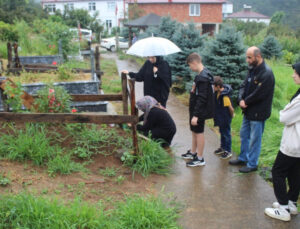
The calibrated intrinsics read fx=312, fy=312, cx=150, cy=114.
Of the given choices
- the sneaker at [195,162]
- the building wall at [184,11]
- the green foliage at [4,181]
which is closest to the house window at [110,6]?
the building wall at [184,11]

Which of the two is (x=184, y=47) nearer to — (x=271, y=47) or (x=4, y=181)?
(x=271, y=47)

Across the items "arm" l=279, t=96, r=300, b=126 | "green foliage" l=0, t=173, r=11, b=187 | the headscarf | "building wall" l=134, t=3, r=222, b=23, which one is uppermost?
"building wall" l=134, t=3, r=222, b=23

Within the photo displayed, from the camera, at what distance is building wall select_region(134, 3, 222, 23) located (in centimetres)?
3922

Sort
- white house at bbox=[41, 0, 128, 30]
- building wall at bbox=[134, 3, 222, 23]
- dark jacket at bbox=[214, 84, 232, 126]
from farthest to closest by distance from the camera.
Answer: white house at bbox=[41, 0, 128, 30] < building wall at bbox=[134, 3, 222, 23] < dark jacket at bbox=[214, 84, 232, 126]

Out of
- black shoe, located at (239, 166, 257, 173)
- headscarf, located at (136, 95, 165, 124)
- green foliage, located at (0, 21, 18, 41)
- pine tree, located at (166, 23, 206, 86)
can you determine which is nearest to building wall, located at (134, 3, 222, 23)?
green foliage, located at (0, 21, 18, 41)

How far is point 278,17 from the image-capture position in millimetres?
47938

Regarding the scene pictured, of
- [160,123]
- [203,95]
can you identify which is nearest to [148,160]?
[160,123]

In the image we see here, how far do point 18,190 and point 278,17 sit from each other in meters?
51.7

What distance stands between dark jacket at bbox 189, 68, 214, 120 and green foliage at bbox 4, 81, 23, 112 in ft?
8.81

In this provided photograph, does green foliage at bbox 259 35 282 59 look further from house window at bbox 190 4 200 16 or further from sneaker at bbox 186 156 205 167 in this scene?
house window at bbox 190 4 200 16

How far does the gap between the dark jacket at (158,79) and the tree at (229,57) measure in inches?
117

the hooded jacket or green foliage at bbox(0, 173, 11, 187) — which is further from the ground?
the hooded jacket

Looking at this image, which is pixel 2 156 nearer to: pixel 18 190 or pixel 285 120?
pixel 18 190

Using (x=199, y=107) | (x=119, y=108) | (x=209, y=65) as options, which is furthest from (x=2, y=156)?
(x=209, y=65)
